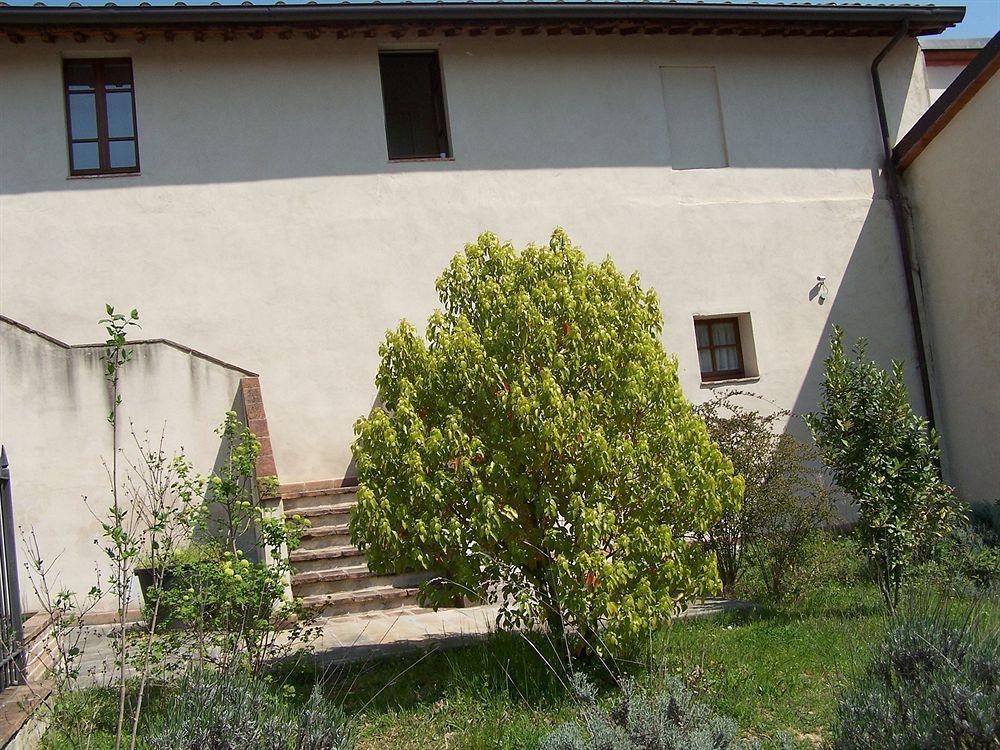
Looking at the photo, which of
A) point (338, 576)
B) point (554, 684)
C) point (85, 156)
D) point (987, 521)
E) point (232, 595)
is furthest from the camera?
point (85, 156)

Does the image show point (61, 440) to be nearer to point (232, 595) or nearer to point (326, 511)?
point (326, 511)

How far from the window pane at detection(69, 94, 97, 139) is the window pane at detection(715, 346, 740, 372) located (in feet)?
26.1

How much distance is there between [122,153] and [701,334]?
7.32 meters

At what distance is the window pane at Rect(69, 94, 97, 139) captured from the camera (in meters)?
A: 10.9

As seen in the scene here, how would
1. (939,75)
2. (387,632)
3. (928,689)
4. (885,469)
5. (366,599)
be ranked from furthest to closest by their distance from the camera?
(939,75) < (366,599) < (387,632) < (885,469) < (928,689)

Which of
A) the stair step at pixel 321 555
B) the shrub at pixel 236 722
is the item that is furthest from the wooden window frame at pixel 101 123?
the shrub at pixel 236 722

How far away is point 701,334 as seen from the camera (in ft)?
40.0

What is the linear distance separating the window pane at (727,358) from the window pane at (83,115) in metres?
7.97

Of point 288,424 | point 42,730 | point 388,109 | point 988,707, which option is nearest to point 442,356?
point 42,730

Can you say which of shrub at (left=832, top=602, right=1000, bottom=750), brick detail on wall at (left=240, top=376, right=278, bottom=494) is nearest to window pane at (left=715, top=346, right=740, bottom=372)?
brick detail on wall at (left=240, top=376, right=278, bottom=494)

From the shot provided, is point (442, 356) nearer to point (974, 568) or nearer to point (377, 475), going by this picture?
Answer: point (377, 475)

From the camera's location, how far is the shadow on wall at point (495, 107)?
10836mm

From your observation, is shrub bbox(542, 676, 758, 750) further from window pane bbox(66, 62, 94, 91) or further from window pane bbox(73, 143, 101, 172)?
window pane bbox(66, 62, 94, 91)

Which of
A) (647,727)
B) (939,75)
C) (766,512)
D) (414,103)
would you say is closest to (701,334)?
(766,512)
